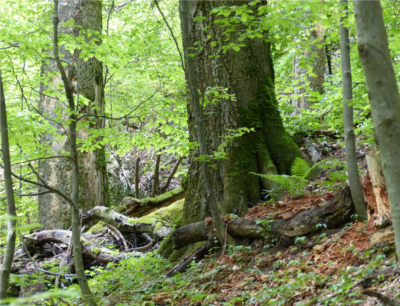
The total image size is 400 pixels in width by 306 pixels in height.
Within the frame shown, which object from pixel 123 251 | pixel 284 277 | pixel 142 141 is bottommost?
pixel 123 251

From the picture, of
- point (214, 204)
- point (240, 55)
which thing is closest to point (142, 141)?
point (240, 55)

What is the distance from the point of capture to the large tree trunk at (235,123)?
16.3 feet

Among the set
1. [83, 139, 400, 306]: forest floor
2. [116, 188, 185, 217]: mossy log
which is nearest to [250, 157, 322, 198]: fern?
[83, 139, 400, 306]: forest floor

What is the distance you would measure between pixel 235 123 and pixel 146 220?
306 cm

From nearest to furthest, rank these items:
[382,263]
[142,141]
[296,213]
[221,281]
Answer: [382,263] → [221,281] → [296,213] → [142,141]

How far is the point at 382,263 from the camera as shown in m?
2.55

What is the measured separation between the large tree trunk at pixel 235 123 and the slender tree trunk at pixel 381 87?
3.20 metres

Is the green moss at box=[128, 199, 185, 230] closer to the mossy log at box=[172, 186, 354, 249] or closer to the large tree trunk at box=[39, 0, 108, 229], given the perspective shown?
the large tree trunk at box=[39, 0, 108, 229]

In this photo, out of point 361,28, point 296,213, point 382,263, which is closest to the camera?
point 361,28

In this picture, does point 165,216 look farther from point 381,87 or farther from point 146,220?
point 381,87

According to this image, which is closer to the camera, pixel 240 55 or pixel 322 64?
pixel 240 55

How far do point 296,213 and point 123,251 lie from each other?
3.91m

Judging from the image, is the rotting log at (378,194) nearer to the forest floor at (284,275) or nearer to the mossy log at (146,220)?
the forest floor at (284,275)

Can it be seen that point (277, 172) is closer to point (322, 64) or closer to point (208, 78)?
point (208, 78)
